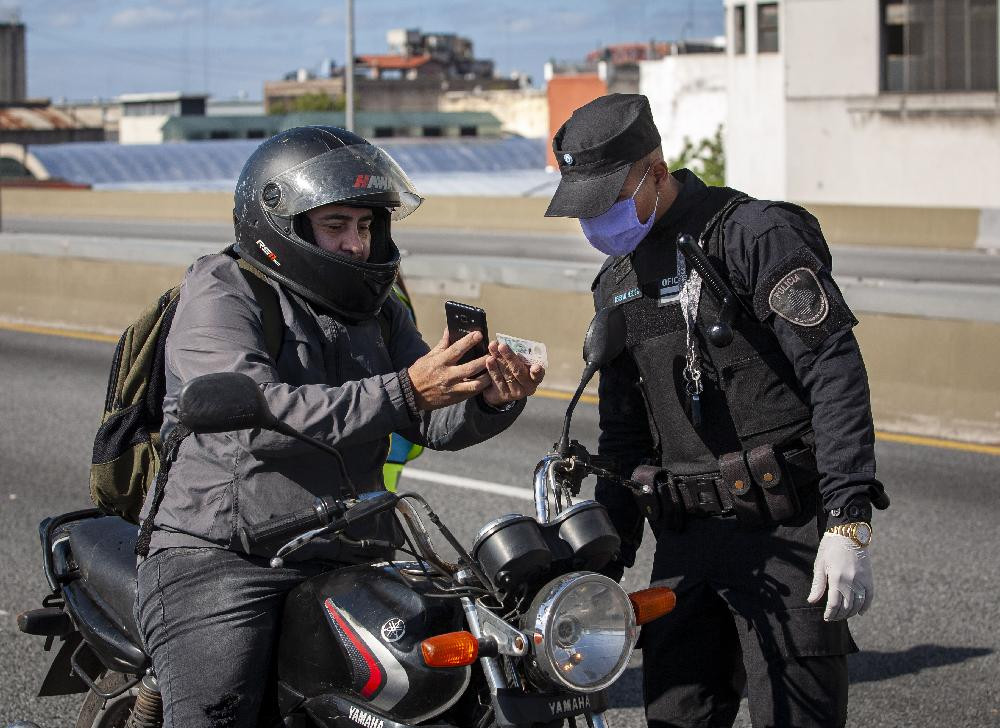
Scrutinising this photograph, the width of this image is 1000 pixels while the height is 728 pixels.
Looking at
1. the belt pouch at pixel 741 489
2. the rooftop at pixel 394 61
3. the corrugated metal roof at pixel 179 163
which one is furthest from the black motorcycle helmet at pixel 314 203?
the rooftop at pixel 394 61

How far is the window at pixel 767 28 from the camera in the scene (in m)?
49.3

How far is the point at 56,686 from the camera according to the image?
4.26 metres

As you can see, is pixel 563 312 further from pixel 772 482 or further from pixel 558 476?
pixel 558 476

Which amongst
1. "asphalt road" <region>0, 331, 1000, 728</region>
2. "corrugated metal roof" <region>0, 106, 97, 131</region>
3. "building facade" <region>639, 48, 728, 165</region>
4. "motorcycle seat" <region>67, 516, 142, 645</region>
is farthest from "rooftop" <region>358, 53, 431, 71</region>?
"motorcycle seat" <region>67, 516, 142, 645</region>

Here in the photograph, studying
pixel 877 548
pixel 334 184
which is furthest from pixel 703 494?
pixel 877 548

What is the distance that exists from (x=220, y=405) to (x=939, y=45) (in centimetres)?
3703

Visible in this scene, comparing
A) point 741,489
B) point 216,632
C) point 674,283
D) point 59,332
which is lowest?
point 59,332

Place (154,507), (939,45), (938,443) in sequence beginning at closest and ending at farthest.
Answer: (154,507) < (938,443) < (939,45)

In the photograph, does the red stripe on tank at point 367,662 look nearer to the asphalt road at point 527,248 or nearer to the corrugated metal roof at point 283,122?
the asphalt road at point 527,248

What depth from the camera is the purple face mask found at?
3760 mm

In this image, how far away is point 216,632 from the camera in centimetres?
325

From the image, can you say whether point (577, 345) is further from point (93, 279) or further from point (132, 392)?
point (132, 392)

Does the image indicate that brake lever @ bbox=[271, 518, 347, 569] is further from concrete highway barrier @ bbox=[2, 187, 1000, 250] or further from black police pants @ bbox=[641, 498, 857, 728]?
concrete highway barrier @ bbox=[2, 187, 1000, 250]

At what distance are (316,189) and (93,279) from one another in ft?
43.8
